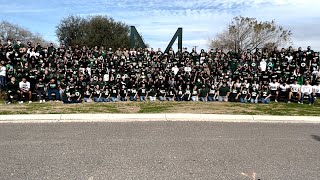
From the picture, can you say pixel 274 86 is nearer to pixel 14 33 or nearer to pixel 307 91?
pixel 307 91

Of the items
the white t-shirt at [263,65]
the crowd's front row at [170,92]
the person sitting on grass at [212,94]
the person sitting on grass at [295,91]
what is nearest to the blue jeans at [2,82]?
the crowd's front row at [170,92]

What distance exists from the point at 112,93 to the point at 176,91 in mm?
3384

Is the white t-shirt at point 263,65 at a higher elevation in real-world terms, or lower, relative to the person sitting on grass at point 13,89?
higher

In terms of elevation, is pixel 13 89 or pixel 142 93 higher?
pixel 13 89

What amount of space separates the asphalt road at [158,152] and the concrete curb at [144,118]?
1174mm

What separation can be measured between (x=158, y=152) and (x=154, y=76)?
11.4 m

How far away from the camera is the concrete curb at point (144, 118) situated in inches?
445

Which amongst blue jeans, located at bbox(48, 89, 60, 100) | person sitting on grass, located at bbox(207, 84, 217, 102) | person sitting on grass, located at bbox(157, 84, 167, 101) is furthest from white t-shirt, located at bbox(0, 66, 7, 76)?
person sitting on grass, located at bbox(207, 84, 217, 102)

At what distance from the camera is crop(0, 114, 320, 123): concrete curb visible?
1131 centimetres

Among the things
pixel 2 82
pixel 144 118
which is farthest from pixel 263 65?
pixel 2 82

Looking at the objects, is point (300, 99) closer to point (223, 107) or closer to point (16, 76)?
point (223, 107)

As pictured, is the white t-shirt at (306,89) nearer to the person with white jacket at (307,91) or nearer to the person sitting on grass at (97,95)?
the person with white jacket at (307,91)

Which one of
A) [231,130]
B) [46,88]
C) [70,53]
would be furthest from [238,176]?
[70,53]

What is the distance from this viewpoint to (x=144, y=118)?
460 inches
